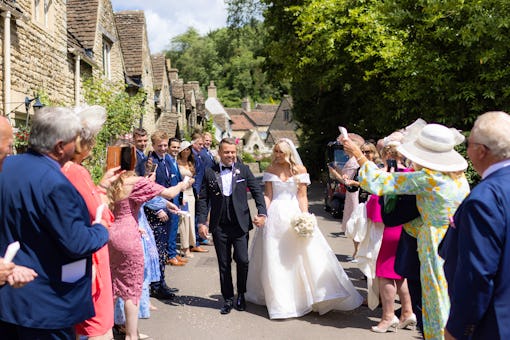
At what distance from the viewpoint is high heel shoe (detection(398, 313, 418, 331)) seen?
5.73 m

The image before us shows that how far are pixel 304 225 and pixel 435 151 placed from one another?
2.23m

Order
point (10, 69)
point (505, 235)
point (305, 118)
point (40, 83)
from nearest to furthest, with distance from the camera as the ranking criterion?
point (505, 235) < point (10, 69) < point (40, 83) < point (305, 118)

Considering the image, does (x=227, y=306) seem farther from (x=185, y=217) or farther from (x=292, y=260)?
(x=185, y=217)

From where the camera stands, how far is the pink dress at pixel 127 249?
5.05 meters

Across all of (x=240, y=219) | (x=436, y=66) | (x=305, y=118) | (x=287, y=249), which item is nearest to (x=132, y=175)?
(x=240, y=219)

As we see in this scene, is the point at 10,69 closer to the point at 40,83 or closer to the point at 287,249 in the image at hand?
the point at 40,83

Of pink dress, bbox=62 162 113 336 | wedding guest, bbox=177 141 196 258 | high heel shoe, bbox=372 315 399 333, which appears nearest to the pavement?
high heel shoe, bbox=372 315 399 333

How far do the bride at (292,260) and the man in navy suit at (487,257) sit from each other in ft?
11.6

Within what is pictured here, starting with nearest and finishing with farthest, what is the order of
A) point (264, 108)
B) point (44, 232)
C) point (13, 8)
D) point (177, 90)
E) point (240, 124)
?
1. point (44, 232)
2. point (13, 8)
3. point (177, 90)
4. point (240, 124)
5. point (264, 108)

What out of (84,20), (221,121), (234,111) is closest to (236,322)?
(84,20)

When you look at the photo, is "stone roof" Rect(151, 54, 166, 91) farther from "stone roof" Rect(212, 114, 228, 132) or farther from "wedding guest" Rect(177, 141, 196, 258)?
"stone roof" Rect(212, 114, 228, 132)

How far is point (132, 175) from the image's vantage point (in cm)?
506

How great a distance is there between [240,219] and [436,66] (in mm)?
8308

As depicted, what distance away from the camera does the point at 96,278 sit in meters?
3.74
